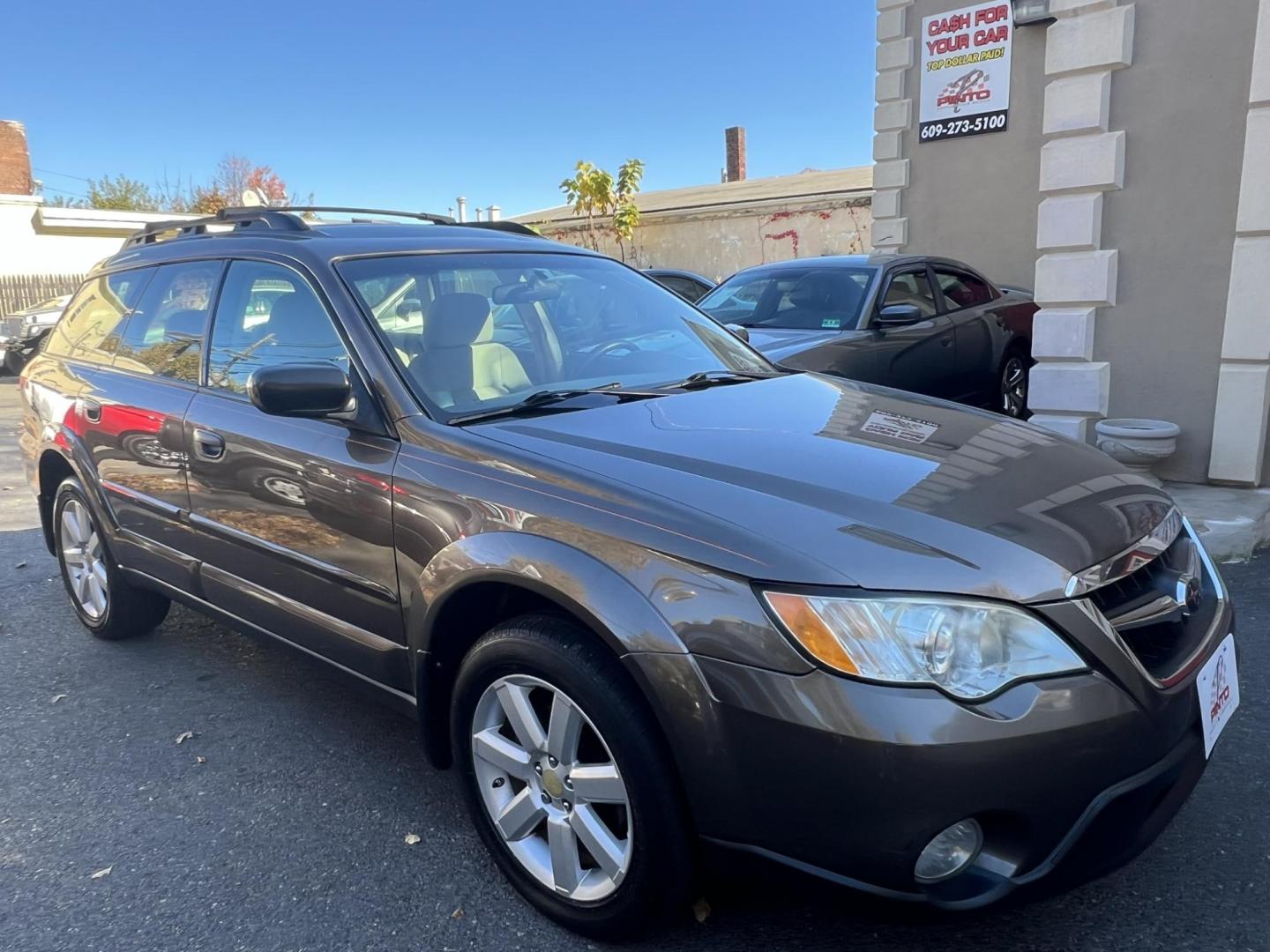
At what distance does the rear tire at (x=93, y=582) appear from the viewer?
13.7ft

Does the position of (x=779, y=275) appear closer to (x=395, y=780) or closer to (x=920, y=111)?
(x=920, y=111)

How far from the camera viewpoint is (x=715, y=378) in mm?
3182

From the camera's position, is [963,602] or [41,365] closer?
[963,602]

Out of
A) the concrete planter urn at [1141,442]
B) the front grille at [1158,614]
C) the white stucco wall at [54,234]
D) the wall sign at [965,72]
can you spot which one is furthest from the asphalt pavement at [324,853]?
the white stucco wall at [54,234]

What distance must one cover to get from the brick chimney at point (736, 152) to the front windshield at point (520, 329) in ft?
125

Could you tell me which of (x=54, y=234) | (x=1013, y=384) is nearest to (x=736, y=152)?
(x=54, y=234)

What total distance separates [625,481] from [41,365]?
11.9 ft

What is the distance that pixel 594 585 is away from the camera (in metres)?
2.09

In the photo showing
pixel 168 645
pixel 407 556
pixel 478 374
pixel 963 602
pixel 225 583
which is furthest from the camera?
pixel 168 645

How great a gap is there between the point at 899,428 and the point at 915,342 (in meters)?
4.40

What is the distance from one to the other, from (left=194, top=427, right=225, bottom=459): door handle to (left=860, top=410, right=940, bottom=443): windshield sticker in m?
2.08

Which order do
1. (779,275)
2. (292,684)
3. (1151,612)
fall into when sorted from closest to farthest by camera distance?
(1151,612) → (292,684) → (779,275)

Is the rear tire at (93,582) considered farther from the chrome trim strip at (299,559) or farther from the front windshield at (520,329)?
the front windshield at (520,329)

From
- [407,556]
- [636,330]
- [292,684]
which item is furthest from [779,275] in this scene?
[407,556]
